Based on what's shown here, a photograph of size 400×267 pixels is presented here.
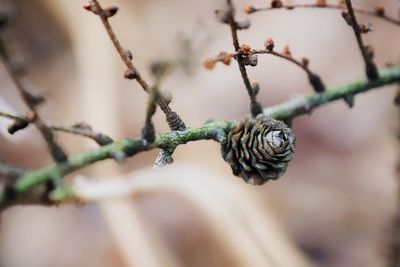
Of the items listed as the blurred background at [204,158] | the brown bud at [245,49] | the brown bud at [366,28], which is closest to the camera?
the brown bud at [245,49]


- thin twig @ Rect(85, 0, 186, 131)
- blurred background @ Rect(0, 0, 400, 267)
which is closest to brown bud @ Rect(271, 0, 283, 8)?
thin twig @ Rect(85, 0, 186, 131)

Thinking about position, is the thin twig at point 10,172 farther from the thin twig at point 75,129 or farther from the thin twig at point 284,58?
the thin twig at point 284,58

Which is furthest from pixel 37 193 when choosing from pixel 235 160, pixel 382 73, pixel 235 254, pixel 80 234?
pixel 80 234

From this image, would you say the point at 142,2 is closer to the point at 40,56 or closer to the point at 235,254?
the point at 40,56

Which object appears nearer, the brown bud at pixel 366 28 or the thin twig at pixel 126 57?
the thin twig at pixel 126 57

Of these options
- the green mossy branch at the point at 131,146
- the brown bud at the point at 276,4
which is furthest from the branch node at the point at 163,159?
the brown bud at the point at 276,4

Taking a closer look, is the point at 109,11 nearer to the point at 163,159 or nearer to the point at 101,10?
the point at 101,10
